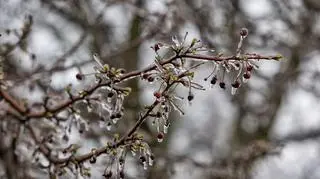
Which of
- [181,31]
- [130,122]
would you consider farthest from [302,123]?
[181,31]

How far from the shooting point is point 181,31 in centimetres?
461

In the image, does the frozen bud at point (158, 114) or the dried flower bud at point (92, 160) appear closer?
the frozen bud at point (158, 114)

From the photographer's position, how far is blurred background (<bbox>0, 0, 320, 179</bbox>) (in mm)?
4027

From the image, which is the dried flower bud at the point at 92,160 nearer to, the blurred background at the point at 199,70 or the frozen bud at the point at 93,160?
the frozen bud at the point at 93,160

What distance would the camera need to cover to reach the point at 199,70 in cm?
746

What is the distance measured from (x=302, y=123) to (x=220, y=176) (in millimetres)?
6090

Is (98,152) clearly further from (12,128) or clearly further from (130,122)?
(130,122)

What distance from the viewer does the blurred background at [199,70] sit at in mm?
4027

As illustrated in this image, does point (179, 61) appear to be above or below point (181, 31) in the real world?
below

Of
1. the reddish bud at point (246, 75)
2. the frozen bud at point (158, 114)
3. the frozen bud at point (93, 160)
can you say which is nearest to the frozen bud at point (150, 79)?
the frozen bud at point (158, 114)

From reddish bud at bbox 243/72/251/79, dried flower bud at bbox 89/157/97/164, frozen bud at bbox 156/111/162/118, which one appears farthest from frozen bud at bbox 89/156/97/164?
reddish bud at bbox 243/72/251/79

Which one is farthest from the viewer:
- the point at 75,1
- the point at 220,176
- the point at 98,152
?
the point at 220,176

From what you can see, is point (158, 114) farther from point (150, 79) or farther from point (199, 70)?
point (199, 70)

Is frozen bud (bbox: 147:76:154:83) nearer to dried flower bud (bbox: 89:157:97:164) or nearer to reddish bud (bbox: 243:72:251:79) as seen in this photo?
reddish bud (bbox: 243:72:251:79)
